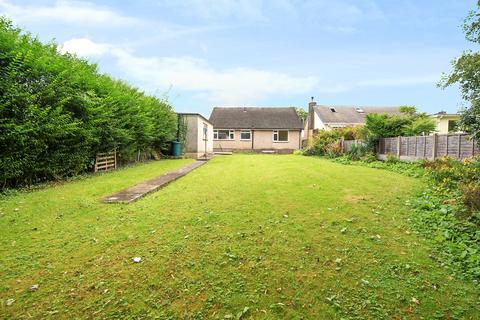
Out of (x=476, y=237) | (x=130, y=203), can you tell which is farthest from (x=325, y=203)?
(x=130, y=203)

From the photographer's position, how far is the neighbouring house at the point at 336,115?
1184 inches

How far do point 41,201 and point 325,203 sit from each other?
6.36 meters

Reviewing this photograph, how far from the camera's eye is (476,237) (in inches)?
154

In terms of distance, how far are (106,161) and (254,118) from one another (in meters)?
22.0

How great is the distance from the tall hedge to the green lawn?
163cm

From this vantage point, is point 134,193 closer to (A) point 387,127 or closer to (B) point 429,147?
(B) point 429,147

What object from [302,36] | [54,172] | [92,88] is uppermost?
[302,36]

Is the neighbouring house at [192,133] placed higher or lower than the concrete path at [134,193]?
higher

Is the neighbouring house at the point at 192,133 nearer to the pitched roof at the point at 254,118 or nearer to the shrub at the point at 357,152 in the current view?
the shrub at the point at 357,152

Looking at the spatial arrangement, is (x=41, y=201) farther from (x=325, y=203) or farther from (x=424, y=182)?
(x=424, y=182)

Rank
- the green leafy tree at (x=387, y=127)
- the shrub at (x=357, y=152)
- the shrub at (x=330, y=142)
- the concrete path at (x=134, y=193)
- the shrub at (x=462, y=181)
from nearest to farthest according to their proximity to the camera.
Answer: the shrub at (x=462, y=181) → the concrete path at (x=134, y=193) → the green leafy tree at (x=387, y=127) → the shrub at (x=357, y=152) → the shrub at (x=330, y=142)

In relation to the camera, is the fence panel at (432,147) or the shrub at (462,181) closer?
the shrub at (462,181)

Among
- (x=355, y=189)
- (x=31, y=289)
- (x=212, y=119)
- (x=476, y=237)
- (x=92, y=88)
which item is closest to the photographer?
(x=31, y=289)

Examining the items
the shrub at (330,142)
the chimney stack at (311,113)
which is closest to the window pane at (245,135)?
the chimney stack at (311,113)
